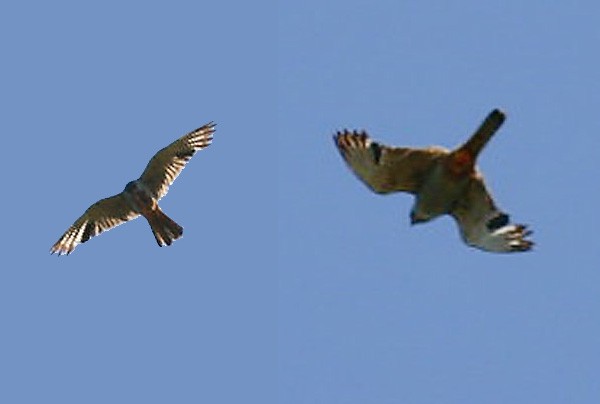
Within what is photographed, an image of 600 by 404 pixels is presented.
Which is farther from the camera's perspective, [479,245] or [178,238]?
[178,238]

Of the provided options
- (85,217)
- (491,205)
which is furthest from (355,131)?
(85,217)

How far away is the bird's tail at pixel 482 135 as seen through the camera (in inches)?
752

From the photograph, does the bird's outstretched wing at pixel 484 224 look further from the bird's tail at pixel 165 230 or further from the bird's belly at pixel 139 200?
the bird's belly at pixel 139 200

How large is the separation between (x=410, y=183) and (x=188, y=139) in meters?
7.45

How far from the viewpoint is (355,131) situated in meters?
19.7

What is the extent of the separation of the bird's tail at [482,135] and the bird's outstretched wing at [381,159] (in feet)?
1.01

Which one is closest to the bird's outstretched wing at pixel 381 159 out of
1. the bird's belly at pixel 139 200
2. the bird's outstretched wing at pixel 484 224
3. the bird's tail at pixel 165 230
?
the bird's outstretched wing at pixel 484 224

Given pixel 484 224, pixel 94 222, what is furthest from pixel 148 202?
pixel 484 224

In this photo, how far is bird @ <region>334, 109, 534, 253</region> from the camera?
19.6 m

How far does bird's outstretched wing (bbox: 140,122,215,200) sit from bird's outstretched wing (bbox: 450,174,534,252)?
755 centimetres

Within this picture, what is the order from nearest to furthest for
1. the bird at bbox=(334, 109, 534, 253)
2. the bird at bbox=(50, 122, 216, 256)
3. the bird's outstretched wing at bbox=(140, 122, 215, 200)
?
the bird at bbox=(334, 109, 534, 253) < the bird at bbox=(50, 122, 216, 256) < the bird's outstretched wing at bbox=(140, 122, 215, 200)

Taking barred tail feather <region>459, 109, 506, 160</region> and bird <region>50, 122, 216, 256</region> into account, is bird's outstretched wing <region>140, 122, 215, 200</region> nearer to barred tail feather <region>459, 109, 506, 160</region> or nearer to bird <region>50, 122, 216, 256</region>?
bird <region>50, 122, 216, 256</region>

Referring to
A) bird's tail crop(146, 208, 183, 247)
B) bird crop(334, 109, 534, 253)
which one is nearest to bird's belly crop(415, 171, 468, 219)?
bird crop(334, 109, 534, 253)

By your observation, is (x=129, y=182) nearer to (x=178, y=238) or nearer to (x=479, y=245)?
(x=178, y=238)
